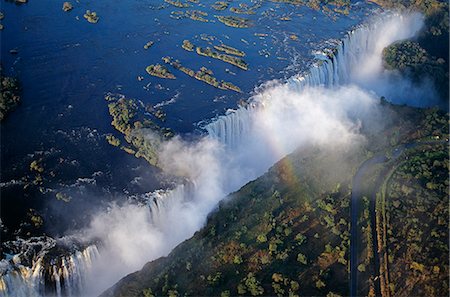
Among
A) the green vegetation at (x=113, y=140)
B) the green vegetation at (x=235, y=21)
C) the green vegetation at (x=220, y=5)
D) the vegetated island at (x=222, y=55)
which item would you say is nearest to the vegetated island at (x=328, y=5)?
the green vegetation at (x=220, y=5)

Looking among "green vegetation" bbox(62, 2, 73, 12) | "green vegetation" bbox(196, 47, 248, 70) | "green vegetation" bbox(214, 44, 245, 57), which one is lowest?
"green vegetation" bbox(196, 47, 248, 70)

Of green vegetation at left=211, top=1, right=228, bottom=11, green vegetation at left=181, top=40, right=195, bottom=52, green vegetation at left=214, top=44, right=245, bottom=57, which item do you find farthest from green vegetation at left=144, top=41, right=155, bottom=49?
green vegetation at left=211, top=1, right=228, bottom=11

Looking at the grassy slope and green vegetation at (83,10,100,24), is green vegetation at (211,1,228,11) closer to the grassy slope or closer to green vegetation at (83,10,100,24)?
green vegetation at (83,10,100,24)

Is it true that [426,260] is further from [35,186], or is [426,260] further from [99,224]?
[35,186]

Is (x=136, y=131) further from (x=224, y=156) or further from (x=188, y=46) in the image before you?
(x=188, y=46)

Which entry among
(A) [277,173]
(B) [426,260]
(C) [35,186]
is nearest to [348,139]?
(A) [277,173]

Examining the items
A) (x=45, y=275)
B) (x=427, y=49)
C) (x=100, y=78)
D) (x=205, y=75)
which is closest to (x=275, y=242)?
(x=45, y=275)
